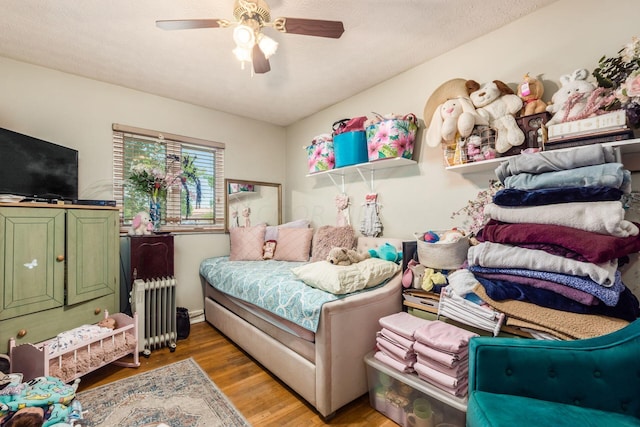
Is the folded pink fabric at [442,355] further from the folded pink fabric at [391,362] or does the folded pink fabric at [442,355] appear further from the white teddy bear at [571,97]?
the white teddy bear at [571,97]

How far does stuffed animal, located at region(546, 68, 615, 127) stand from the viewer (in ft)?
4.40

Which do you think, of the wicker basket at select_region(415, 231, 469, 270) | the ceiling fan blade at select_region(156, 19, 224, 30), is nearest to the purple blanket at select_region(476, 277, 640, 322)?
the wicker basket at select_region(415, 231, 469, 270)

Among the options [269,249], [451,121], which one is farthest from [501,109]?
[269,249]

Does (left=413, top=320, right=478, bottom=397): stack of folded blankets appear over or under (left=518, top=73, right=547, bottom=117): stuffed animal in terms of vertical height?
under

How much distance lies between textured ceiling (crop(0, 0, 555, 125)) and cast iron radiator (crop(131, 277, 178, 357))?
1.82 meters

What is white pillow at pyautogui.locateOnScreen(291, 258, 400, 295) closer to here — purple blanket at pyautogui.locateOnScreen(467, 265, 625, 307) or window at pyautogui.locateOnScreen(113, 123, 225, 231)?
purple blanket at pyautogui.locateOnScreen(467, 265, 625, 307)

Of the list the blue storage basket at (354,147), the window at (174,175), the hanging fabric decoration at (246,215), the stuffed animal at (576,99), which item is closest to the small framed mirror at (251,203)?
the hanging fabric decoration at (246,215)

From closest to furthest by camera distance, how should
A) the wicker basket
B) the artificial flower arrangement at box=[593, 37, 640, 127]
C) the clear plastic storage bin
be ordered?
the artificial flower arrangement at box=[593, 37, 640, 127] < the clear plastic storage bin < the wicker basket

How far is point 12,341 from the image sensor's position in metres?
1.66

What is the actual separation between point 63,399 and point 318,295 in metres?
1.42

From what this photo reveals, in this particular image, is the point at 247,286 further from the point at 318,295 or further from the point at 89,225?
the point at 89,225

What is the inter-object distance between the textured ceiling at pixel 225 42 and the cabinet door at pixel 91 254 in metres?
1.21

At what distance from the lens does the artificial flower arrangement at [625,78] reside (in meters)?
1.21

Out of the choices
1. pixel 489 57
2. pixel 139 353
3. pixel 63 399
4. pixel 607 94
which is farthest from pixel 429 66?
pixel 139 353
